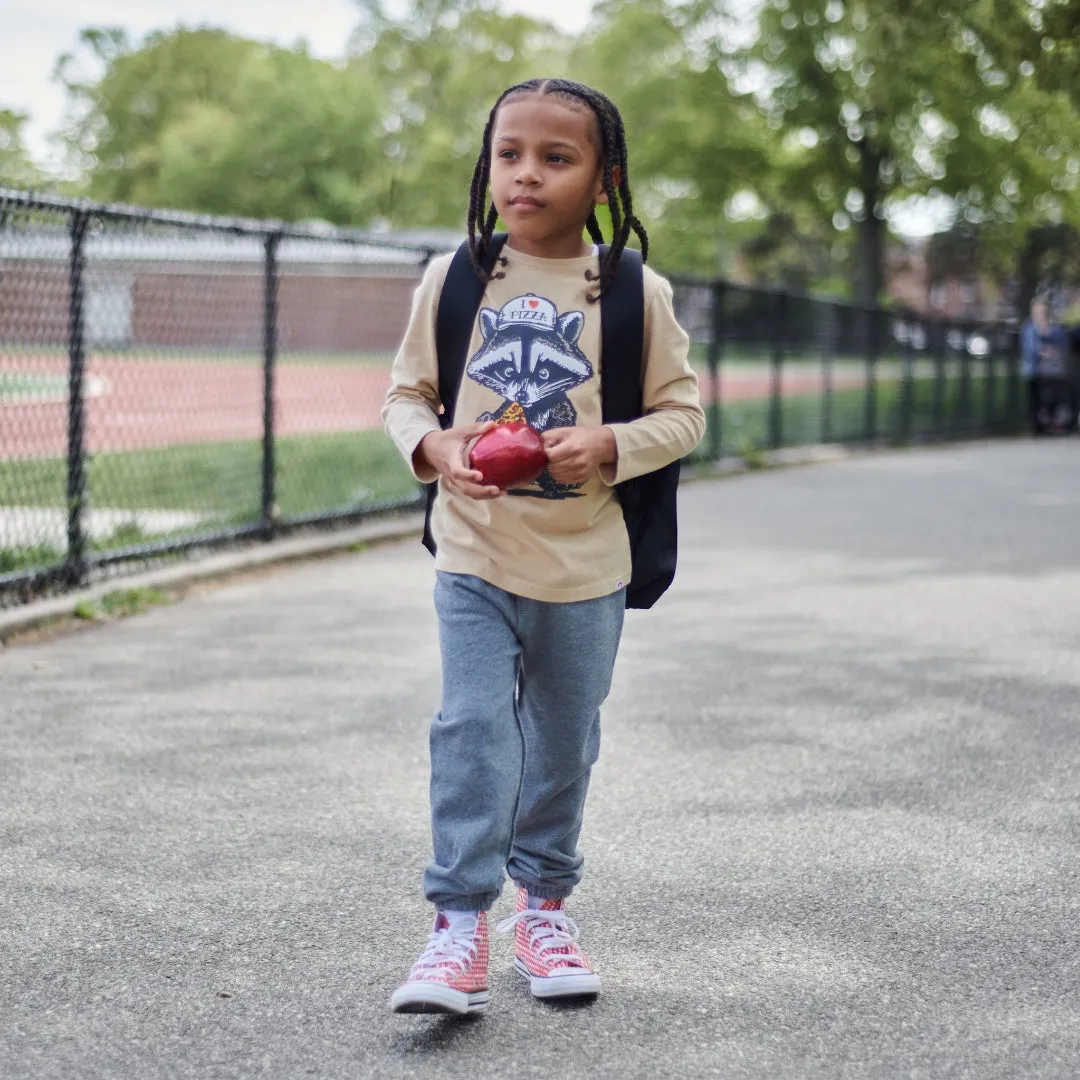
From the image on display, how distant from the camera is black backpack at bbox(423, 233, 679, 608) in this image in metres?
2.89

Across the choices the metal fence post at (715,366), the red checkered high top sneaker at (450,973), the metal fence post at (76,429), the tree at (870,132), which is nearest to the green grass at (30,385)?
the metal fence post at (76,429)

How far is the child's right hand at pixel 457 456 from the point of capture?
2646 millimetres

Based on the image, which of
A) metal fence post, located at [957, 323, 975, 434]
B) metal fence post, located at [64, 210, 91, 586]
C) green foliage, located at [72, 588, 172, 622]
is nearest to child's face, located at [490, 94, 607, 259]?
green foliage, located at [72, 588, 172, 622]

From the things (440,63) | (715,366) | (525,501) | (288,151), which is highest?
(440,63)

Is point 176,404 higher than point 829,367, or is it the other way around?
point 829,367

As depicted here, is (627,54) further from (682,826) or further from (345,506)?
(682,826)

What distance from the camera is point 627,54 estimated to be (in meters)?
46.8

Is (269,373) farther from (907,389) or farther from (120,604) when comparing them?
(907,389)

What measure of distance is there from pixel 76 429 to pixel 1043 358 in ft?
59.3

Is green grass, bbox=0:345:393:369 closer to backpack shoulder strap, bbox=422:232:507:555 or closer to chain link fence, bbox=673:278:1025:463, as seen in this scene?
chain link fence, bbox=673:278:1025:463

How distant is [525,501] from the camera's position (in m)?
2.85

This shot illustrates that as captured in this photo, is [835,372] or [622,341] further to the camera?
[835,372]

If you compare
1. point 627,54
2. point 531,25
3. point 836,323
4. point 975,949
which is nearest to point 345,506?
point 975,949

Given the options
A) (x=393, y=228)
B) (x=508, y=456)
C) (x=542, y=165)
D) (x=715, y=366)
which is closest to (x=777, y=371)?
(x=715, y=366)
